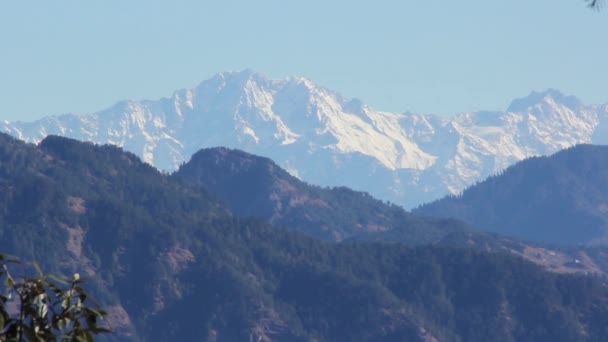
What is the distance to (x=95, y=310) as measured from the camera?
945 inches

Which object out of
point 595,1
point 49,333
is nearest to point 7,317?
point 49,333

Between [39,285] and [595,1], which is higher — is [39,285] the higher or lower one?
the lower one

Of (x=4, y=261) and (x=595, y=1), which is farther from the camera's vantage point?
(x=595, y=1)

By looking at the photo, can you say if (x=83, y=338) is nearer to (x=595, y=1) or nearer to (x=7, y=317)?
(x=7, y=317)

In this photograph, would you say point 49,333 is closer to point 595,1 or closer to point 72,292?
point 72,292

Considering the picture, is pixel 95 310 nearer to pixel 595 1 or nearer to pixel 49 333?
pixel 49 333

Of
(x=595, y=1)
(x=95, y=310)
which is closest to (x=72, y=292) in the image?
(x=95, y=310)

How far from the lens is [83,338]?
23.6 meters

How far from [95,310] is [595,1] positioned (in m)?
9.77

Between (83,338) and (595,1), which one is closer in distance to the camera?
(83,338)

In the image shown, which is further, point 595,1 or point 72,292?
point 595,1

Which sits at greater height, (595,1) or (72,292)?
(595,1)

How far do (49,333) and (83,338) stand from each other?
45 cm

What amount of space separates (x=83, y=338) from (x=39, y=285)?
0.96 metres
